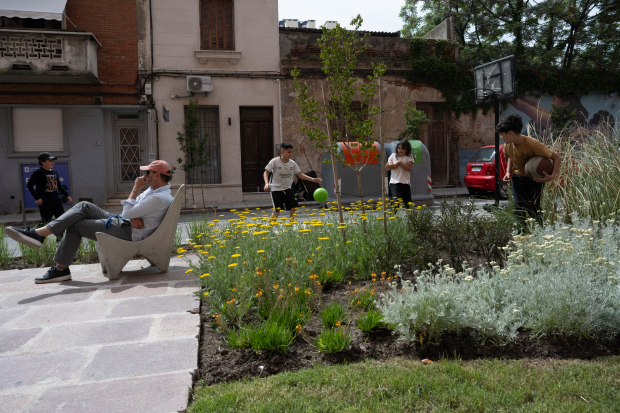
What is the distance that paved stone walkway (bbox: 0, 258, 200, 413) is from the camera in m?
2.52

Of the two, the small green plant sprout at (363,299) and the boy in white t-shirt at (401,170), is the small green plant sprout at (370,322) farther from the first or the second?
the boy in white t-shirt at (401,170)

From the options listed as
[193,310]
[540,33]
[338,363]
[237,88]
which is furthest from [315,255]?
[540,33]

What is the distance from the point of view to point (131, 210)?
5336mm

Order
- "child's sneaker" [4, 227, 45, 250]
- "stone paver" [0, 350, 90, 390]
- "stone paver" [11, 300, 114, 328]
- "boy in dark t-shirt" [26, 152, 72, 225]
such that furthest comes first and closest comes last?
1. "boy in dark t-shirt" [26, 152, 72, 225]
2. "child's sneaker" [4, 227, 45, 250]
3. "stone paver" [11, 300, 114, 328]
4. "stone paver" [0, 350, 90, 390]

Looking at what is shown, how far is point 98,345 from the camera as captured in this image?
3.28 meters

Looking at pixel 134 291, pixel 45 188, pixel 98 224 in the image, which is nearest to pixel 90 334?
pixel 134 291

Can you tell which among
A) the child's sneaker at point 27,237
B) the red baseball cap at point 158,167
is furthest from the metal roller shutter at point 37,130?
the red baseball cap at point 158,167

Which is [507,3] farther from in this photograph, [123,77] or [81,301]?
[81,301]

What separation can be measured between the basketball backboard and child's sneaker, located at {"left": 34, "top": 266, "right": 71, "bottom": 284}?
8.38m

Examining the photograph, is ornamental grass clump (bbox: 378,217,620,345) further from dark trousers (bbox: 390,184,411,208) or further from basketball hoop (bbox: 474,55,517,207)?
basketball hoop (bbox: 474,55,517,207)

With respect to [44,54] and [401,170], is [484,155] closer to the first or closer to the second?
[401,170]

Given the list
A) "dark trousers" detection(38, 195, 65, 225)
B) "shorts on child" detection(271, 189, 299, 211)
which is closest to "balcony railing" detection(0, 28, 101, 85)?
"dark trousers" detection(38, 195, 65, 225)

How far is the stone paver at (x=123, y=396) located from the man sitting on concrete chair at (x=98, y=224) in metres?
2.95

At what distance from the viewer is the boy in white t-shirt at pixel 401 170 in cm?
853
